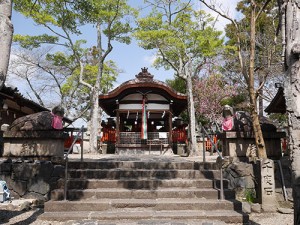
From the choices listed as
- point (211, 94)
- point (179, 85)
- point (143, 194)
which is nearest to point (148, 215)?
point (143, 194)

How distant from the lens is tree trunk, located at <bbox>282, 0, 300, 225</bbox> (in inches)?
129

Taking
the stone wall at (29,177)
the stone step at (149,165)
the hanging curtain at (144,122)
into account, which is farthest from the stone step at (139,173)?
the hanging curtain at (144,122)

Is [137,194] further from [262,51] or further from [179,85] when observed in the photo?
[179,85]

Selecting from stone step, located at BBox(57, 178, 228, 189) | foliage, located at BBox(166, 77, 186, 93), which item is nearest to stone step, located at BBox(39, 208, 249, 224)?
stone step, located at BBox(57, 178, 228, 189)

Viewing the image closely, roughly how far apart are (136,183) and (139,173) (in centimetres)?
48

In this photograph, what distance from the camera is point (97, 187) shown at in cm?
639

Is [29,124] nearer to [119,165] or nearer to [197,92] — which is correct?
[119,165]

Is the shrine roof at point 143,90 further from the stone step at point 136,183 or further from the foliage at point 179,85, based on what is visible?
the foliage at point 179,85

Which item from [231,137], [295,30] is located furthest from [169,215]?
[295,30]

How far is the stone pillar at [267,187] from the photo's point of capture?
6.22 meters

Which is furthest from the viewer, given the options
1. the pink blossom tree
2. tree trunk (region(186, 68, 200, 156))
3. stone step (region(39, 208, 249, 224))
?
the pink blossom tree

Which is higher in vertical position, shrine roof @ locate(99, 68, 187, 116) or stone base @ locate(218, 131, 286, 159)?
shrine roof @ locate(99, 68, 187, 116)

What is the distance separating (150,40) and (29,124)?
1191 centimetres

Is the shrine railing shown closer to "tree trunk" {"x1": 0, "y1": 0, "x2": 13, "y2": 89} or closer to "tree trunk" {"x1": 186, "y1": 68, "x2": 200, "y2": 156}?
"tree trunk" {"x1": 186, "y1": 68, "x2": 200, "y2": 156}
